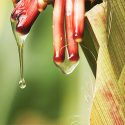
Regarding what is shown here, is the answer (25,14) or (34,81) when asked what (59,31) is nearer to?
(25,14)

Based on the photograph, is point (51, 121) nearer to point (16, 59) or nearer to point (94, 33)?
point (16, 59)

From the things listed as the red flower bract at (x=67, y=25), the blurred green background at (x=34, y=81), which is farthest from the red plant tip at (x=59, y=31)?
the blurred green background at (x=34, y=81)

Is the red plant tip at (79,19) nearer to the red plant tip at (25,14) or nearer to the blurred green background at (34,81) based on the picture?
the red plant tip at (25,14)

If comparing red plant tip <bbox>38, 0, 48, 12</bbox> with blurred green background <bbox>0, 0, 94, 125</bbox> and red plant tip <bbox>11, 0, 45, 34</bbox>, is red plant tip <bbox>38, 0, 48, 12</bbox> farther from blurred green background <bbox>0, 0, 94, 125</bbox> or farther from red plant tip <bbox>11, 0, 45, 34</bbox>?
blurred green background <bbox>0, 0, 94, 125</bbox>

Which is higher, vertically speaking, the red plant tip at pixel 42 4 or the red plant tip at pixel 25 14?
the red plant tip at pixel 42 4

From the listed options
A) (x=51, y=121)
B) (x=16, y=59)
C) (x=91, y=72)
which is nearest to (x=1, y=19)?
(x=16, y=59)

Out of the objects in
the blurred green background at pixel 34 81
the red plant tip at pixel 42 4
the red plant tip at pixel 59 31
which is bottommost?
the blurred green background at pixel 34 81

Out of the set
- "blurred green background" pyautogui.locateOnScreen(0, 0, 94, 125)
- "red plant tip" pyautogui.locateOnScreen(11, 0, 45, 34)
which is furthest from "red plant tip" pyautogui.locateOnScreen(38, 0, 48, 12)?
Answer: "blurred green background" pyautogui.locateOnScreen(0, 0, 94, 125)
